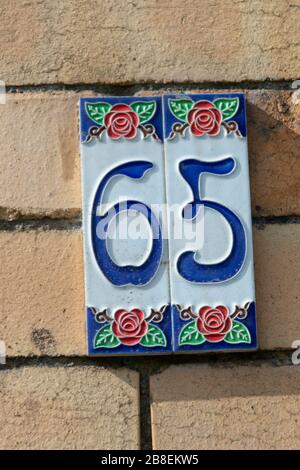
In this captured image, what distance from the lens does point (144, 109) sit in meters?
2.06

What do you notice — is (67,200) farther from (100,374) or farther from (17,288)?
(100,374)

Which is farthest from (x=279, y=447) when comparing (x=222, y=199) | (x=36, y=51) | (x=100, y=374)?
(x=36, y=51)

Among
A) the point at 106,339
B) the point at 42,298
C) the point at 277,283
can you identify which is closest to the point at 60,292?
the point at 42,298

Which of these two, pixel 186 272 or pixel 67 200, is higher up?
pixel 67 200

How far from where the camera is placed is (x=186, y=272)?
2014 mm

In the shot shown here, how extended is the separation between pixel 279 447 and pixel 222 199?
53 cm

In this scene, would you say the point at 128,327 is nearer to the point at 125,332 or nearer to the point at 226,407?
the point at 125,332

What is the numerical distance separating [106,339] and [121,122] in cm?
46

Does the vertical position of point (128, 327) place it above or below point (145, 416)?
above

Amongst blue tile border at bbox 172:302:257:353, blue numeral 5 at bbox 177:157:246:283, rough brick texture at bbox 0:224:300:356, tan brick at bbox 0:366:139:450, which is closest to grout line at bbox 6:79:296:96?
blue numeral 5 at bbox 177:157:246:283

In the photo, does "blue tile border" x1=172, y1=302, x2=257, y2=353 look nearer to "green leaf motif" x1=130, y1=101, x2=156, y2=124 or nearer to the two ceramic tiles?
the two ceramic tiles

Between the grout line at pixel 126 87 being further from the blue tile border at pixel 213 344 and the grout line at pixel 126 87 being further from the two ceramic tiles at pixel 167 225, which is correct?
the blue tile border at pixel 213 344

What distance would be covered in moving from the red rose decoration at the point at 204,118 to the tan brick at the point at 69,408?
54cm
